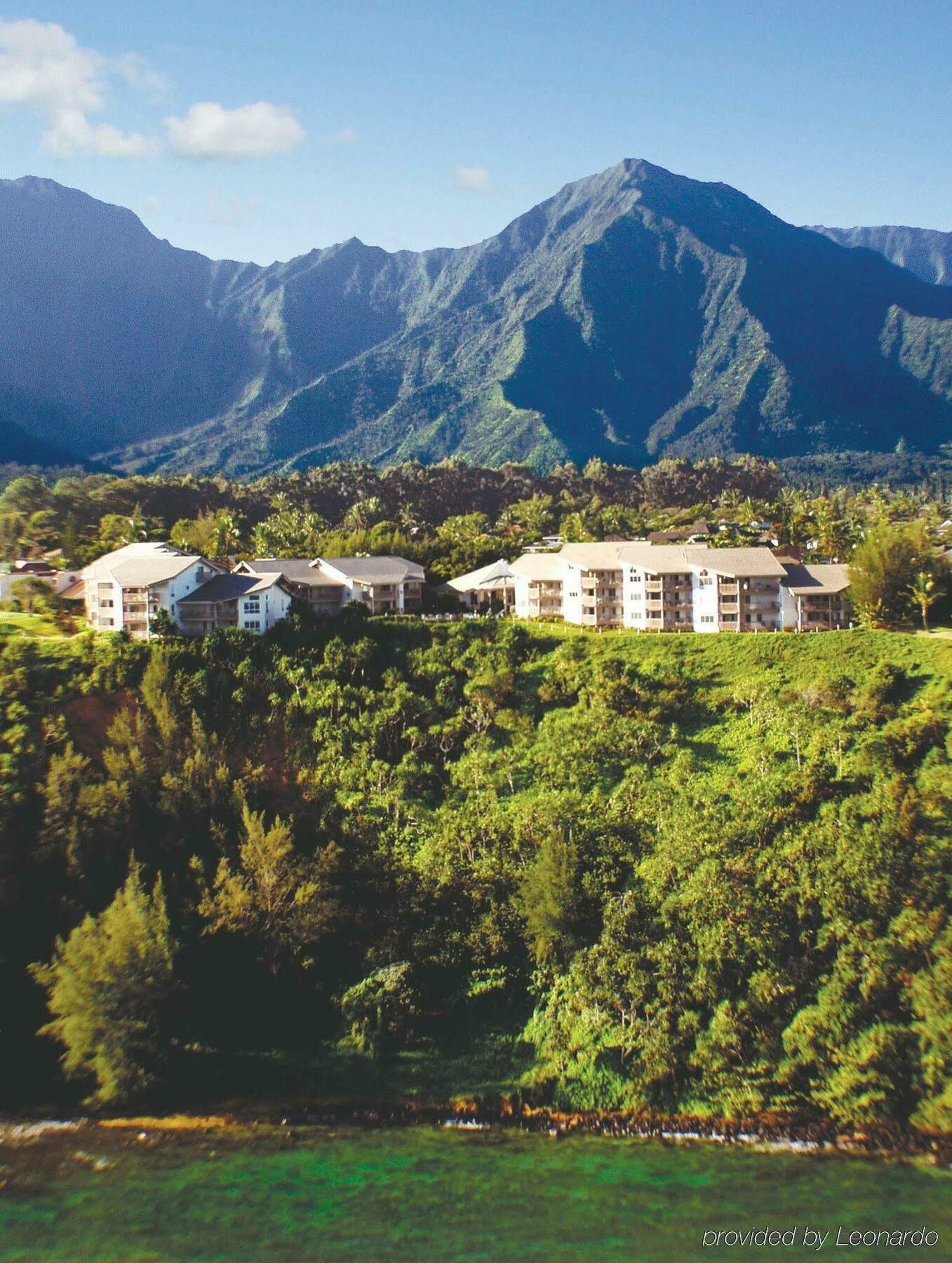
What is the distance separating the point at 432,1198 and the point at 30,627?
37568 millimetres

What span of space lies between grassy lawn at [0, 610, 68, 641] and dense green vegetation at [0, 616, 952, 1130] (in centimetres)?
295

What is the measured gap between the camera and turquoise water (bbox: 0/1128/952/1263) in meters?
24.8

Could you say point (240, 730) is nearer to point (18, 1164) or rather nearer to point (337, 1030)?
point (337, 1030)

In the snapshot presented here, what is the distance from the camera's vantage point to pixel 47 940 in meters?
35.6

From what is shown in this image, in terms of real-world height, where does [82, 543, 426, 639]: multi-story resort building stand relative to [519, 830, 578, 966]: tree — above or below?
above

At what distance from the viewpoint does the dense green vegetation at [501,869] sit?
31.1m

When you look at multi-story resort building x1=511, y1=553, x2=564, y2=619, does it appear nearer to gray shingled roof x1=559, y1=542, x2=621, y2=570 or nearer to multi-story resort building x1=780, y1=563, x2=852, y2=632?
gray shingled roof x1=559, y1=542, x2=621, y2=570

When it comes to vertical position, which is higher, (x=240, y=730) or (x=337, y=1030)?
(x=240, y=730)

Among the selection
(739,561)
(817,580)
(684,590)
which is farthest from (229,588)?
(817,580)

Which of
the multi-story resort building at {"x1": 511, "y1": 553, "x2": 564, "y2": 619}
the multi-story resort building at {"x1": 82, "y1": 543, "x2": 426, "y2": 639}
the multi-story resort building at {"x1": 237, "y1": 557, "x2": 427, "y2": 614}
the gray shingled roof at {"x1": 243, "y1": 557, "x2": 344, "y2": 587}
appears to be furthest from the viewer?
the multi-story resort building at {"x1": 511, "y1": 553, "x2": 564, "y2": 619}

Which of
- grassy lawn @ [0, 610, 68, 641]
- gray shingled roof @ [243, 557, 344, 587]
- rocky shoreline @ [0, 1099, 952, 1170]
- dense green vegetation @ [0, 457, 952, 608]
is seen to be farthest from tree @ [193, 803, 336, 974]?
dense green vegetation @ [0, 457, 952, 608]

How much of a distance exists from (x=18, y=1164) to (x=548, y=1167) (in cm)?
1554

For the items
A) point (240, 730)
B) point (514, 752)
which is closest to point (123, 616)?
point (240, 730)

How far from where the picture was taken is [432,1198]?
26516 millimetres
